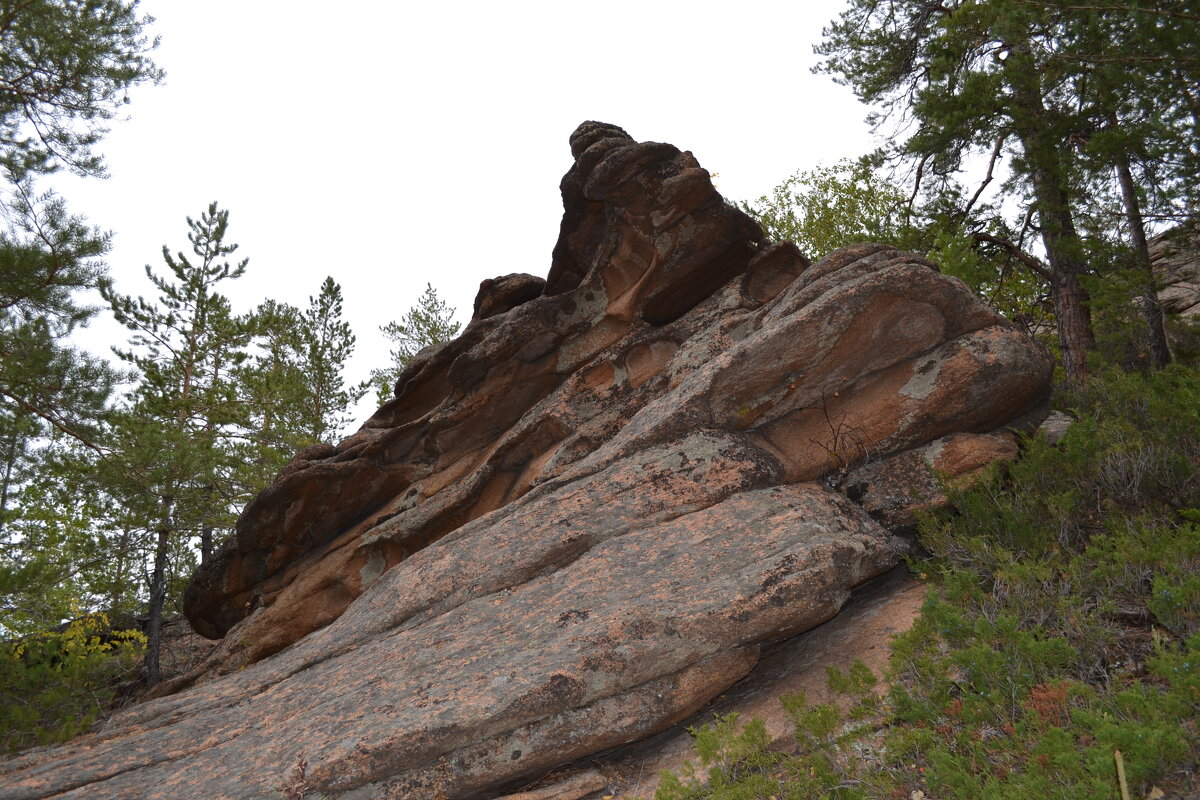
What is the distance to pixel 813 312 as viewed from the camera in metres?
9.02

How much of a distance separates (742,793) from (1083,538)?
15.3ft

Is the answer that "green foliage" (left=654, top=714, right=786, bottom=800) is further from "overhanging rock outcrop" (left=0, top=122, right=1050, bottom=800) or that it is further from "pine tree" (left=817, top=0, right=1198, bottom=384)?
"pine tree" (left=817, top=0, right=1198, bottom=384)

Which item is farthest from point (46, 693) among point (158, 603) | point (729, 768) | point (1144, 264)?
point (1144, 264)

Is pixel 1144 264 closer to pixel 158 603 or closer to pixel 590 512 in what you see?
pixel 590 512

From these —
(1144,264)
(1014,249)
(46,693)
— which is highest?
(1014,249)

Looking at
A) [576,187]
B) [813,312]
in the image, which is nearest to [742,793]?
[813,312]

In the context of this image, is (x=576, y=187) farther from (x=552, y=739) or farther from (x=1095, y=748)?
(x=1095, y=748)

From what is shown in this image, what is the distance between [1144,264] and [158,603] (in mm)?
20583

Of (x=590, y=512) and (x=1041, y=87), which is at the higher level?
(x=1041, y=87)

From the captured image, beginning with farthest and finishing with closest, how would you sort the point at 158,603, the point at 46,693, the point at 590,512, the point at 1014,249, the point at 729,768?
the point at 158,603 → the point at 1014,249 → the point at 46,693 → the point at 590,512 → the point at 729,768

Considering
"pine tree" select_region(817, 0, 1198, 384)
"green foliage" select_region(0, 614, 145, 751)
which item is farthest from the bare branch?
"green foliage" select_region(0, 614, 145, 751)

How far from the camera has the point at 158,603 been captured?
16688mm

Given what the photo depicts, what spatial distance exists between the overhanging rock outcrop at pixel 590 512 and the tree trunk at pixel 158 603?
2.52m

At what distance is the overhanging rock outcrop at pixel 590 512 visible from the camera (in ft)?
21.2
